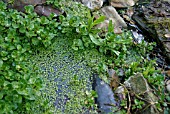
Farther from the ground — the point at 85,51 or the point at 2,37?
the point at 2,37

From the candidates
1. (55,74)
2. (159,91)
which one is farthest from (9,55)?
(159,91)

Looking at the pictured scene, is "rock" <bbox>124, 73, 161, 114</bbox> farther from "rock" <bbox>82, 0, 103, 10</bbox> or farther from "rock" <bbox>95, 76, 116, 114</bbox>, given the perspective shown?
"rock" <bbox>82, 0, 103, 10</bbox>

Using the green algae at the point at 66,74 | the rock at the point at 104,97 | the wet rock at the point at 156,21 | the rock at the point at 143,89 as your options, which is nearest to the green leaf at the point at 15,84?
the green algae at the point at 66,74

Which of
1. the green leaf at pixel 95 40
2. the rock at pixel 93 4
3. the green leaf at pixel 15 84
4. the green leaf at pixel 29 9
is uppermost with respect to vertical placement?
the green leaf at pixel 29 9

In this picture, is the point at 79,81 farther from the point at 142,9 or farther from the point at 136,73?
the point at 142,9

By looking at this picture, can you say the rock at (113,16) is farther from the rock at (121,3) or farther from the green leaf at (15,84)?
the green leaf at (15,84)

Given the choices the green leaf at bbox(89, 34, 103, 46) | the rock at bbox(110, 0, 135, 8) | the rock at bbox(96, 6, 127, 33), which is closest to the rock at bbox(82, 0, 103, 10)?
the rock at bbox(96, 6, 127, 33)
